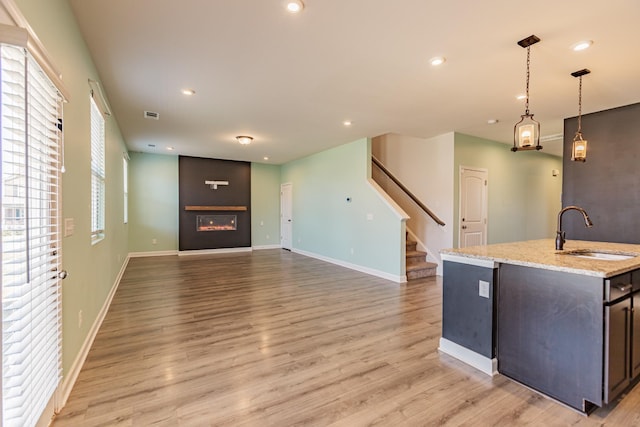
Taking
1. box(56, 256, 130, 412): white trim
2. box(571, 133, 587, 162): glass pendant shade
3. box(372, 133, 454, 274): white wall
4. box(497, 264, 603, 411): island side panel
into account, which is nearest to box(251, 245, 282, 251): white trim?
box(372, 133, 454, 274): white wall

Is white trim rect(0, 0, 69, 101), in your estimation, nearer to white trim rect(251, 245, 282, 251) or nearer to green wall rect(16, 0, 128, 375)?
green wall rect(16, 0, 128, 375)

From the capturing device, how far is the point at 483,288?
2.33 m

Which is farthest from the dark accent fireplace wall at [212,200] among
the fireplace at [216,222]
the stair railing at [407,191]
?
the stair railing at [407,191]

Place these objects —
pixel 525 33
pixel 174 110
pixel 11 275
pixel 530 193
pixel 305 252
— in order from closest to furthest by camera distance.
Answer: pixel 11 275
pixel 525 33
pixel 174 110
pixel 530 193
pixel 305 252

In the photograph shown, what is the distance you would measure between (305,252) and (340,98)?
501 cm

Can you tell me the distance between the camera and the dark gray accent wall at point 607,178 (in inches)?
153

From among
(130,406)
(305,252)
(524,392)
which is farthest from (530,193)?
(130,406)

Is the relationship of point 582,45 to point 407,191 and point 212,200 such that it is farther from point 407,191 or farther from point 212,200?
point 212,200

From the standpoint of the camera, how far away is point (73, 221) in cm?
214

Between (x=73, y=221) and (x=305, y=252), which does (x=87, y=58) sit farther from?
(x=305, y=252)

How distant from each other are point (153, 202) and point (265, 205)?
303cm

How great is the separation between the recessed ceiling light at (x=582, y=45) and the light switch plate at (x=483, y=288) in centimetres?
218

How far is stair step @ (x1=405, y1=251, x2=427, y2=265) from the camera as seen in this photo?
5.72 metres

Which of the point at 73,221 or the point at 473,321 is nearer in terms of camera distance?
the point at 73,221
